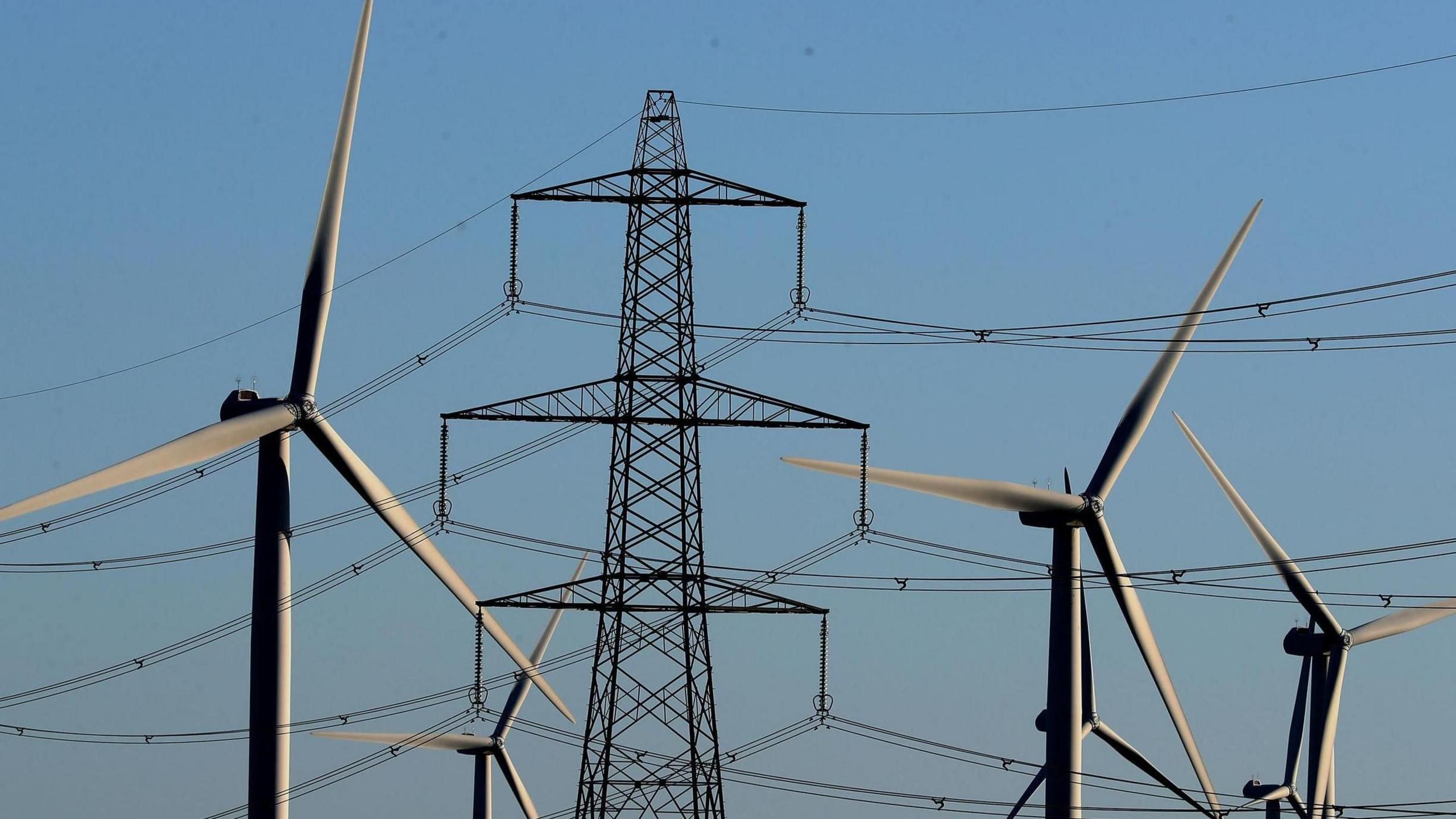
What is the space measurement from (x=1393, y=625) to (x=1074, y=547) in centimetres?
2970

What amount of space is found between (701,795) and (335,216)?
59.4 ft

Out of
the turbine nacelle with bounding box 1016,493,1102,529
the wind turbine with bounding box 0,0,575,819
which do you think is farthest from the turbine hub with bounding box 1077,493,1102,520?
the wind turbine with bounding box 0,0,575,819

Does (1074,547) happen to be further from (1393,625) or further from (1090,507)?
(1393,625)

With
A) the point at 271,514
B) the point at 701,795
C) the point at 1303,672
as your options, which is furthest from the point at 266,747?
the point at 1303,672

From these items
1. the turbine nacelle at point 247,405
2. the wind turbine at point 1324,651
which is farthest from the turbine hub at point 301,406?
the wind turbine at point 1324,651

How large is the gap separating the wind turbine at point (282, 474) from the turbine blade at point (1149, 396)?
16779 millimetres

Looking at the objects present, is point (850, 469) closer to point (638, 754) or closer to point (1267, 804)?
point (638, 754)

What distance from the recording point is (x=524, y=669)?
88.6 metres

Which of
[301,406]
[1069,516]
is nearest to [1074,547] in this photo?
[1069,516]

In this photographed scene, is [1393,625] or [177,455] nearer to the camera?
[177,455]

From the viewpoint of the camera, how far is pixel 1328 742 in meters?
110

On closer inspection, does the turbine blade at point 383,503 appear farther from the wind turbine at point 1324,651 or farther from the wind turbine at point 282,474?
the wind turbine at point 1324,651

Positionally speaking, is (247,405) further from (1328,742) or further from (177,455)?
(1328,742)

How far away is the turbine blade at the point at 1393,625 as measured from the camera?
366ft
